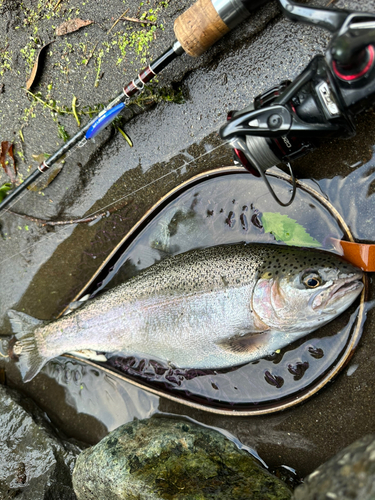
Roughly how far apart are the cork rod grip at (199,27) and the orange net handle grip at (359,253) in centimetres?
146

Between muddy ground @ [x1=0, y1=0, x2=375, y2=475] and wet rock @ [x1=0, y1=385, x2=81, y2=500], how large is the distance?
13 centimetres

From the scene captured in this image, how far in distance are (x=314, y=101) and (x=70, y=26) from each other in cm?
213

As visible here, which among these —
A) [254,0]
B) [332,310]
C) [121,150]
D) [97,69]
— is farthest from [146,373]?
[254,0]

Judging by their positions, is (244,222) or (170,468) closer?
(170,468)

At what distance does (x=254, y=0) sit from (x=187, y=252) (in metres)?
1.55

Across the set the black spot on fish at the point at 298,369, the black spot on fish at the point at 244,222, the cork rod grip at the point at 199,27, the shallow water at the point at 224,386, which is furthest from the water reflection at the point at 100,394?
the cork rod grip at the point at 199,27

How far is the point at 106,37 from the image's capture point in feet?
9.29

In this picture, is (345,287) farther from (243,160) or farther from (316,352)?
(243,160)

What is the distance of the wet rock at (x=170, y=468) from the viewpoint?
86.4 inches

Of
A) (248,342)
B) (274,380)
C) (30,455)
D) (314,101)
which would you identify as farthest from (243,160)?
(30,455)

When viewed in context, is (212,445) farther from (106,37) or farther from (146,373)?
(106,37)

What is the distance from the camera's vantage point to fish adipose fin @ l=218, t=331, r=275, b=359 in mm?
2336

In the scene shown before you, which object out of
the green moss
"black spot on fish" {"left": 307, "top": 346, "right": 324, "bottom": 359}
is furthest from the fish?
the green moss

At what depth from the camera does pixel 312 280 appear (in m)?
2.09
